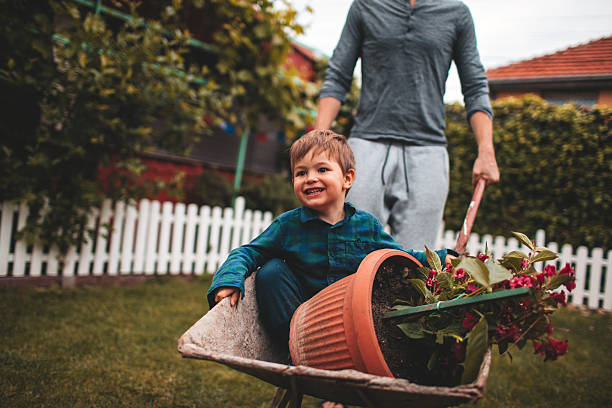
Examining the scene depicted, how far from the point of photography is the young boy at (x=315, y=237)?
136 centimetres

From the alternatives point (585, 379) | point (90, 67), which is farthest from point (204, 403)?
point (90, 67)

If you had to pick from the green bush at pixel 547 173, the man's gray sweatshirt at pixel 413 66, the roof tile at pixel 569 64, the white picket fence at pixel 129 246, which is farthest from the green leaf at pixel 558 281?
the green bush at pixel 547 173

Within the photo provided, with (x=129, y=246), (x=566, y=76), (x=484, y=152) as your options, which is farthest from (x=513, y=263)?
(x=566, y=76)

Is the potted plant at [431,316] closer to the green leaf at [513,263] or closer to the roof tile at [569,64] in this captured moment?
the green leaf at [513,263]

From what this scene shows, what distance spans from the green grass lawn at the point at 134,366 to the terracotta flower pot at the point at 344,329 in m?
1.06

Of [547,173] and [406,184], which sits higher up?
[547,173]

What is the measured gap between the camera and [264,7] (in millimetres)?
4852

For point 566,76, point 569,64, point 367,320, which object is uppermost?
point 569,64

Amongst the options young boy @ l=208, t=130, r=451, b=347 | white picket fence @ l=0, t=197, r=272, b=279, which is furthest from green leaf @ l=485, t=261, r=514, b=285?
white picket fence @ l=0, t=197, r=272, b=279

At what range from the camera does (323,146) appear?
1.42m

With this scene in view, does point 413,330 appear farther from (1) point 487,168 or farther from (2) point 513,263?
(1) point 487,168

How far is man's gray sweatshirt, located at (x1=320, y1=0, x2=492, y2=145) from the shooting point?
1778 mm

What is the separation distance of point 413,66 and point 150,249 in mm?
3541

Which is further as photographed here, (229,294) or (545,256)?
(229,294)
